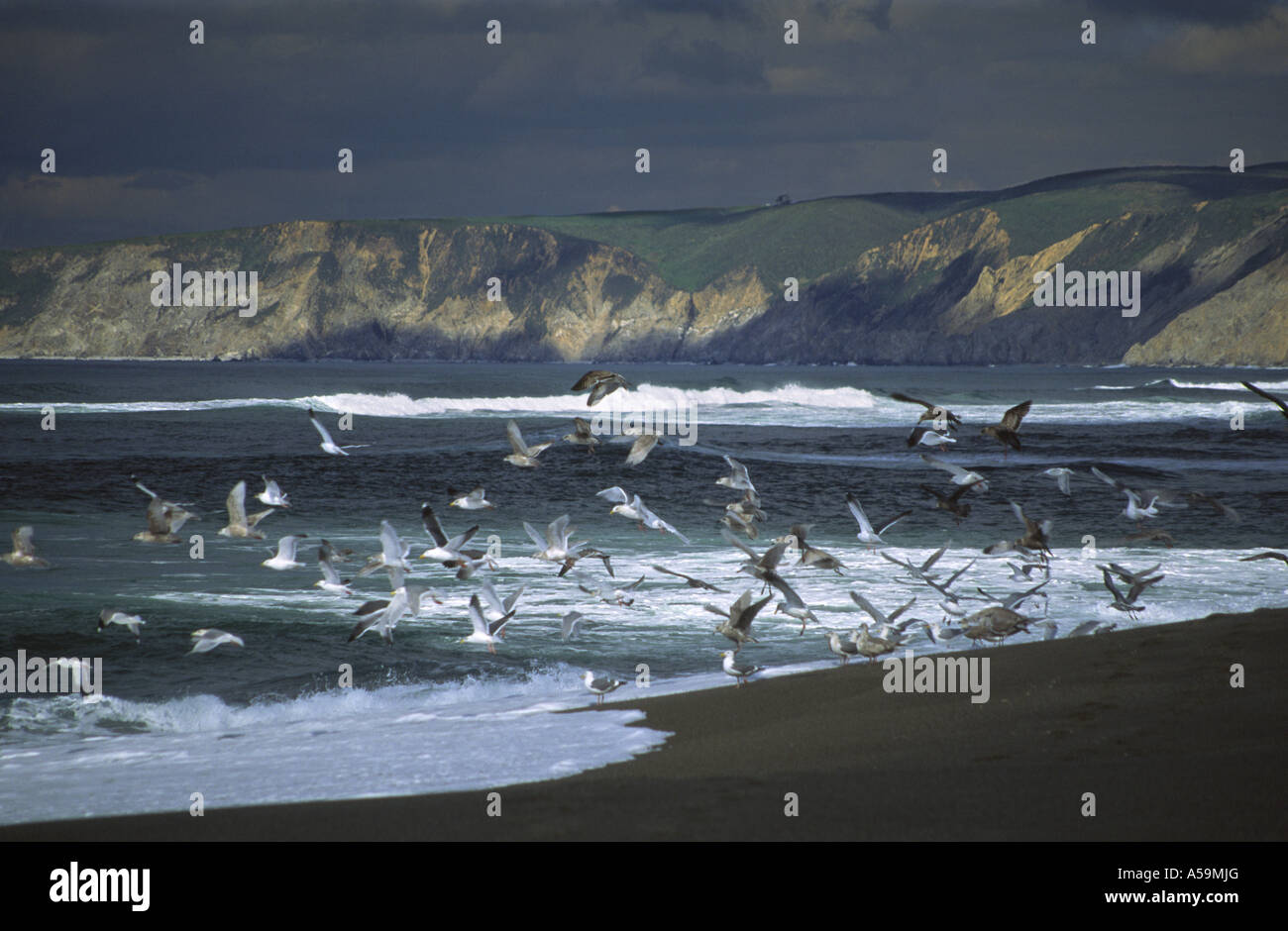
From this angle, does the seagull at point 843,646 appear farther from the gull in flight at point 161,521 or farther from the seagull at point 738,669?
the gull in flight at point 161,521

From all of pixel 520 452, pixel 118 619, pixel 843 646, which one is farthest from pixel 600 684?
pixel 520 452

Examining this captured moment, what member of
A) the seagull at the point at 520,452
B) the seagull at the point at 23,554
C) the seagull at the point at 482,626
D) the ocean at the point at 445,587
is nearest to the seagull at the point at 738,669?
the ocean at the point at 445,587

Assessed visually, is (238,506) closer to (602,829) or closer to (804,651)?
(804,651)

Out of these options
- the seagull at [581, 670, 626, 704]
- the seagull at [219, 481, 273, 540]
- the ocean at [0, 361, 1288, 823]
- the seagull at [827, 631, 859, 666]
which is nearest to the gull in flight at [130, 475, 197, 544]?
the seagull at [219, 481, 273, 540]

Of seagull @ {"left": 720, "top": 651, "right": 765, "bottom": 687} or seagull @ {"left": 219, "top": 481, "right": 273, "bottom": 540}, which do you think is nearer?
seagull @ {"left": 720, "top": 651, "right": 765, "bottom": 687}

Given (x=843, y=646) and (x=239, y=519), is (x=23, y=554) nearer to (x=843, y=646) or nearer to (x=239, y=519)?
(x=239, y=519)

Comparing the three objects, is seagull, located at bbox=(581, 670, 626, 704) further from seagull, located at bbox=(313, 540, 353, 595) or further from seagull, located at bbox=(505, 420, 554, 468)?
seagull, located at bbox=(505, 420, 554, 468)

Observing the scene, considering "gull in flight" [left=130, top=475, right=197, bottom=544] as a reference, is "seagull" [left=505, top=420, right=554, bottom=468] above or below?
above
